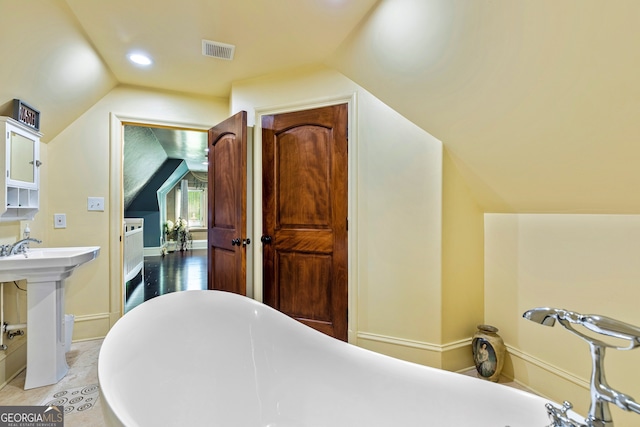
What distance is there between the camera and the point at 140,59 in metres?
2.31

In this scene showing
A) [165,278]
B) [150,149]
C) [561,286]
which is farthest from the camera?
[165,278]

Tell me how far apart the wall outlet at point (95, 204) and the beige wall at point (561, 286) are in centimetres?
319

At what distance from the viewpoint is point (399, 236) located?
2.15 metres

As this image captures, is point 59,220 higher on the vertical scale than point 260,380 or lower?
higher

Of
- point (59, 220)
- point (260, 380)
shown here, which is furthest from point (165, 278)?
point (260, 380)

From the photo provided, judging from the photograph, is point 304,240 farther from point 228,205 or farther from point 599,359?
point 599,359

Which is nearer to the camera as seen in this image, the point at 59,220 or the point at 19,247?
the point at 19,247

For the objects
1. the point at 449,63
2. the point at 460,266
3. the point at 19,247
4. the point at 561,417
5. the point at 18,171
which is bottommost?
the point at 561,417

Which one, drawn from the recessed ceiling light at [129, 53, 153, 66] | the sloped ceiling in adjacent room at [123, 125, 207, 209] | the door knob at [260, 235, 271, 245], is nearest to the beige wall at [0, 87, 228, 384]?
the recessed ceiling light at [129, 53, 153, 66]

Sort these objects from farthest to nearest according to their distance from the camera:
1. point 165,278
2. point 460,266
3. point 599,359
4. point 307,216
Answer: point 165,278, point 307,216, point 460,266, point 599,359

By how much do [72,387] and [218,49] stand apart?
8.02ft

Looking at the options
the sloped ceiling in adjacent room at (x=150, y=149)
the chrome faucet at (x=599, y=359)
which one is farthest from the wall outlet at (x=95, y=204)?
the chrome faucet at (x=599, y=359)

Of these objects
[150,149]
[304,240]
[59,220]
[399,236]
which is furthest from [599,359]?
[150,149]

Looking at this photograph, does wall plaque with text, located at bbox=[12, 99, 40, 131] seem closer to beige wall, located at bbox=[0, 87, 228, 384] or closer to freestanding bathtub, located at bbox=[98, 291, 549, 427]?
beige wall, located at bbox=[0, 87, 228, 384]
